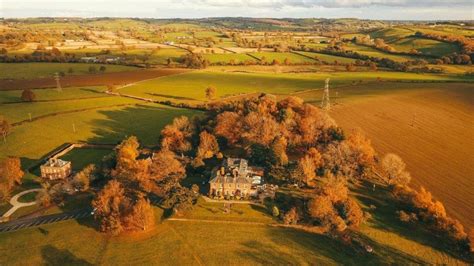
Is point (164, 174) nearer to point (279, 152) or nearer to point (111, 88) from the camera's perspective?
point (279, 152)

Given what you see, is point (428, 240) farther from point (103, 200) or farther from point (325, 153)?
point (103, 200)

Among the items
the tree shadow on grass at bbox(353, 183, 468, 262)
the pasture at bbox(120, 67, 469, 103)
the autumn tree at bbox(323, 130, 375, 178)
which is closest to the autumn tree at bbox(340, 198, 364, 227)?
the tree shadow on grass at bbox(353, 183, 468, 262)

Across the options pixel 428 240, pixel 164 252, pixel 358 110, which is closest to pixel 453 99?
pixel 358 110

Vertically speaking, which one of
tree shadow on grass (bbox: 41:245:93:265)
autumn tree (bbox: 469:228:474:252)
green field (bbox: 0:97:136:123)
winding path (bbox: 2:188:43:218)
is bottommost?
tree shadow on grass (bbox: 41:245:93:265)

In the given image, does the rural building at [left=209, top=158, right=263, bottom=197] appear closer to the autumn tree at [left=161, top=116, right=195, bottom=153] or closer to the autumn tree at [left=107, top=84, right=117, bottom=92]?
the autumn tree at [left=161, top=116, right=195, bottom=153]

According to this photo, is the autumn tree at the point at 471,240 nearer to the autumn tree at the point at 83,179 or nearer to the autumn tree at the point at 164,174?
the autumn tree at the point at 164,174

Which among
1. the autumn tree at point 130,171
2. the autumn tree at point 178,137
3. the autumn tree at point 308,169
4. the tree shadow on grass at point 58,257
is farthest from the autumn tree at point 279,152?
the tree shadow on grass at point 58,257
